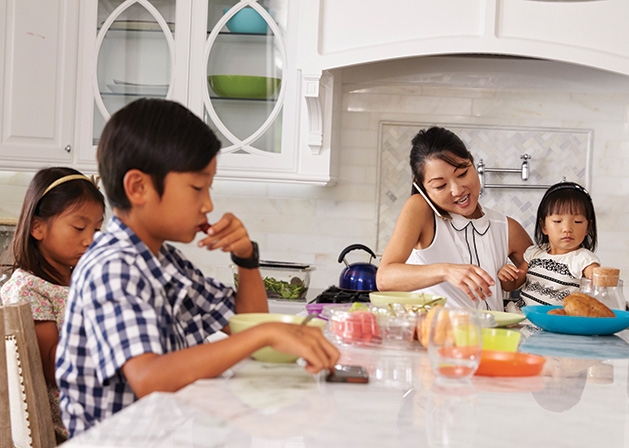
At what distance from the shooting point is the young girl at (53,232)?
6.63 feet

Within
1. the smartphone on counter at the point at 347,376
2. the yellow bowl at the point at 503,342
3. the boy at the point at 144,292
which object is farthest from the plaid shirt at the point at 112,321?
the yellow bowl at the point at 503,342

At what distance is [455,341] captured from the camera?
1.20 meters

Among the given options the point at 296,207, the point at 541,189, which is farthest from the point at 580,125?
the point at 296,207

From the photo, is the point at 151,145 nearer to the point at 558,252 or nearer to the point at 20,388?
the point at 20,388

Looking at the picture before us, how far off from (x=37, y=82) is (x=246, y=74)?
938 mm

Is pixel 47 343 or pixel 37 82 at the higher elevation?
pixel 37 82

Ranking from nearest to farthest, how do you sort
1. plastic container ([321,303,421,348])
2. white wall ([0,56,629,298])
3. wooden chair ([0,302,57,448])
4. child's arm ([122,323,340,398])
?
child's arm ([122,323,340,398]) → plastic container ([321,303,421,348]) → wooden chair ([0,302,57,448]) → white wall ([0,56,629,298])

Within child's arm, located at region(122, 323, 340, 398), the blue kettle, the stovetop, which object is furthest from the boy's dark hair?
the blue kettle

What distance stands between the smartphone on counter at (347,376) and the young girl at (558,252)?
1.33 m

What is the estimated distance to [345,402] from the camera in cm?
109

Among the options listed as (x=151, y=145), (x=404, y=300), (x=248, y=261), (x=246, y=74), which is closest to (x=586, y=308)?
(x=404, y=300)

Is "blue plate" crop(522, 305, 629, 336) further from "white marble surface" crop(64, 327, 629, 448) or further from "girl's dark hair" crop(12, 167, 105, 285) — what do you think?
"girl's dark hair" crop(12, 167, 105, 285)

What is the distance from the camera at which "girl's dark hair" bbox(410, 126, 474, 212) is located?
8.11 feet

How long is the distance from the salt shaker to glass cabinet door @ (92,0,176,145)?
223cm
